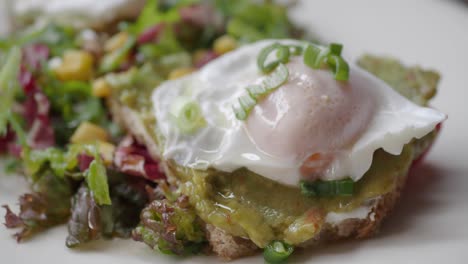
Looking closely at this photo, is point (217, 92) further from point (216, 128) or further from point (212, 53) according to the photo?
point (212, 53)

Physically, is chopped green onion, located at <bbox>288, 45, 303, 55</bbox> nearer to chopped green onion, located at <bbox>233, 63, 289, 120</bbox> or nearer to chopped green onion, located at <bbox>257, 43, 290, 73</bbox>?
chopped green onion, located at <bbox>257, 43, 290, 73</bbox>

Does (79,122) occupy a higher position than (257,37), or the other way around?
(257,37)

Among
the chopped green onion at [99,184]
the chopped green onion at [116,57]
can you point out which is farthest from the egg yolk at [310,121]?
the chopped green onion at [116,57]

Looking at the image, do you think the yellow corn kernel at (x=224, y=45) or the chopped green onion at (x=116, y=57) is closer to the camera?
the chopped green onion at (x=116, y=57)

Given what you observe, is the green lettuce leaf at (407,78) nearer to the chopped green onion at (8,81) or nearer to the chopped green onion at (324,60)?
the chopped green onion at (324,60)

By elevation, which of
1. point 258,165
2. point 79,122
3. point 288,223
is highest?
point 258,165

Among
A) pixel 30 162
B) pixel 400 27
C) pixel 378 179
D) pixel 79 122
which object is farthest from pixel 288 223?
pixel 400 27

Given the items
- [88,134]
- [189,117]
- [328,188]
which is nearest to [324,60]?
[328,188]

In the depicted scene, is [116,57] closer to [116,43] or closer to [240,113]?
[116,43]
